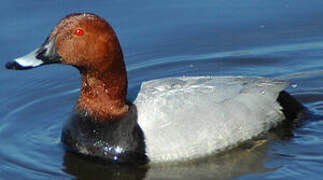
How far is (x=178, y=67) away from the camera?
27.4ft

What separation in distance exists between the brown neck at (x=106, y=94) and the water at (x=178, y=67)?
352mm

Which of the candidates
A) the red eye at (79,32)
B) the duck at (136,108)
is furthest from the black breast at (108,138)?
the red eye at (79,32)

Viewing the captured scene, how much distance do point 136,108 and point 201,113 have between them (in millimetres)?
554

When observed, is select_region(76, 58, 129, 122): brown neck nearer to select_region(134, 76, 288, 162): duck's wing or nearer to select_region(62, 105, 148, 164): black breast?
select_region(62, 105, 148, 164): black breast

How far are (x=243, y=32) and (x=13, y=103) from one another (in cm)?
277

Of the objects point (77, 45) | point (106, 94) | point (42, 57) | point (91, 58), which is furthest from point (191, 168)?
point (42, 57)

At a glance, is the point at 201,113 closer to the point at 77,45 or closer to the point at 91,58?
the point at 91,58

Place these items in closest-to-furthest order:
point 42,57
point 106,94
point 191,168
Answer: point 42,57 → point 191,168 → point 106,94

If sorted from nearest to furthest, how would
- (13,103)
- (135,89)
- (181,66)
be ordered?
(135,89) < (13,103) < (181,66)

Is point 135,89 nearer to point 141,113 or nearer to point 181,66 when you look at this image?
point 141,113

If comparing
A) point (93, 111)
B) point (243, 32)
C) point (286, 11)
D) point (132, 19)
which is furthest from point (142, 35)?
point (93, 111)

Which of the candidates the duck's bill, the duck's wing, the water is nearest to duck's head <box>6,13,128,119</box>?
the duck's bill

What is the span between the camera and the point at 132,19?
8.95m

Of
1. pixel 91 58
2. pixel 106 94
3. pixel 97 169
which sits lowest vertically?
pixel 97 169
